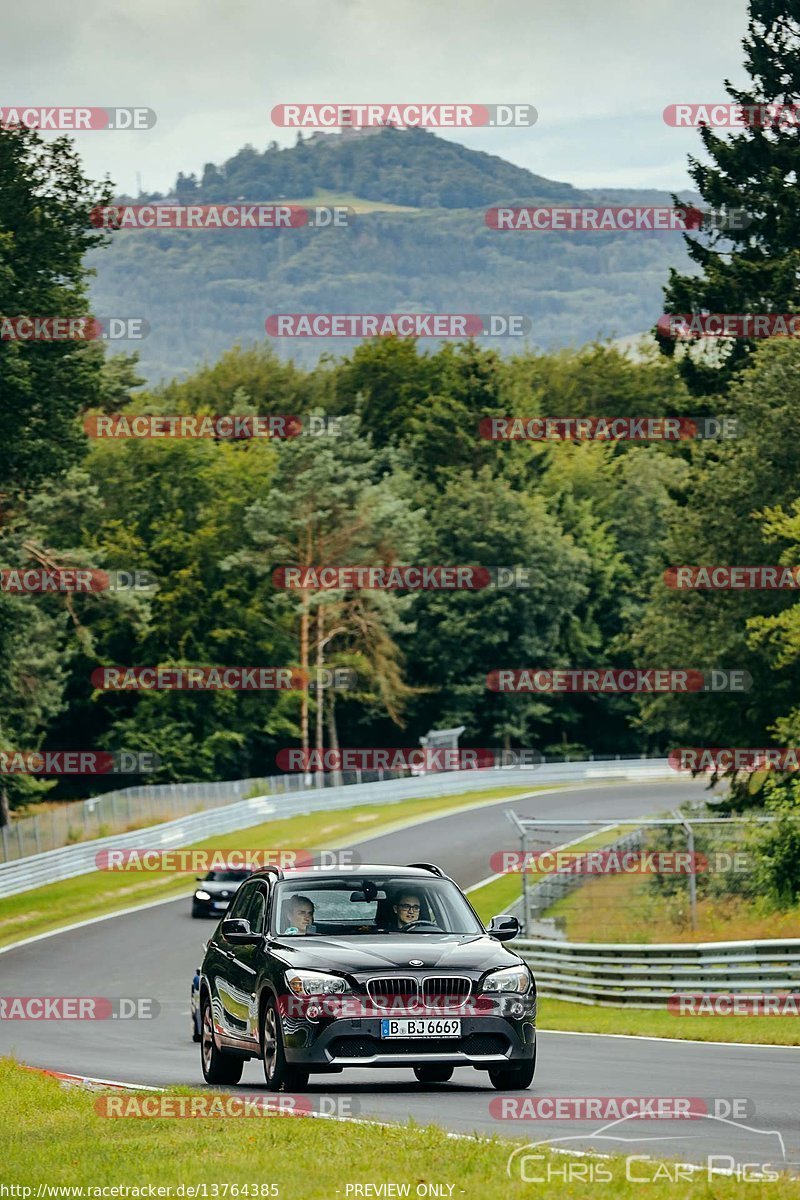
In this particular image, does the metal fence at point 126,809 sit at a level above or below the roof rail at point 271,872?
below

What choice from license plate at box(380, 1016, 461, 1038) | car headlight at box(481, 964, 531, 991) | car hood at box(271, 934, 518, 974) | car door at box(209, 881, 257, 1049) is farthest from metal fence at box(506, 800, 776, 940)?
license plate at box(380, 1016, 461, 1038)

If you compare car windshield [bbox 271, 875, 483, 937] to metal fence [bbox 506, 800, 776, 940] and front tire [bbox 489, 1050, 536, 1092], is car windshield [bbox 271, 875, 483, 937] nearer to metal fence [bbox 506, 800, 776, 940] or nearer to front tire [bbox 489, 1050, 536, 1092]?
front tire [bbox 489, 1050, 536, 1092]

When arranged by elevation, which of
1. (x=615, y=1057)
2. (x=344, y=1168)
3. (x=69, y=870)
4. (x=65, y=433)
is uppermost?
(x=65, y=433)

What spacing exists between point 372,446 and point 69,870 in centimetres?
5598

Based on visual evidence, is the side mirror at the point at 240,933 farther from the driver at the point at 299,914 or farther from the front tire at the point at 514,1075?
the front tire at the point at 514,1075

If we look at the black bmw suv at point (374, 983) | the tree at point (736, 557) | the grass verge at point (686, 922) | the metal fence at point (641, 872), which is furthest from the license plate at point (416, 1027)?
the tree at point (736, 557)

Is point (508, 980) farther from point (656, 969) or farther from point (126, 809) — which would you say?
point (126, 809)

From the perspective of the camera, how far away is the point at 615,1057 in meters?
17.6

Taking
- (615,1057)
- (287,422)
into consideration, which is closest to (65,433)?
(615,1057)

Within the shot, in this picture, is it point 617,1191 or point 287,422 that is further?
point 287,422

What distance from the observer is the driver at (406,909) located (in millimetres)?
14188

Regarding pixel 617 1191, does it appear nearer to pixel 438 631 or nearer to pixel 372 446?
pixel 438 631

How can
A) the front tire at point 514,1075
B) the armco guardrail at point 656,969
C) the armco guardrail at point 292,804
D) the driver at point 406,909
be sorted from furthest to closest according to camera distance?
the armco guardrail at point 292,804, the armco guardrail at point 656,969, the driver at point 406,909, the front tire at point 514,1075

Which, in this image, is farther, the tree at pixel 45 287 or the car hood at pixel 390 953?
the tree at pixel 45 287
